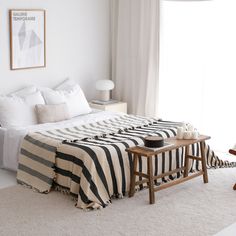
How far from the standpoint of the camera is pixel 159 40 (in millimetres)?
6504

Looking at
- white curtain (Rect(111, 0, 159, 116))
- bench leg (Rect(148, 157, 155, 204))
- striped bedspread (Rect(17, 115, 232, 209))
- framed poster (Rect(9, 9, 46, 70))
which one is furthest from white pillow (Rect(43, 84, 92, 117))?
bench leg (Rect(148, 157, 155, 204))

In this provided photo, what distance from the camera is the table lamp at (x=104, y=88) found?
6.56m

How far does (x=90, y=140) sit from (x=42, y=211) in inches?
33.5

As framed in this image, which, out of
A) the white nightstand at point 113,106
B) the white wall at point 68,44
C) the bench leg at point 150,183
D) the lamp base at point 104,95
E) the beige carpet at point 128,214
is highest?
the white wall at point 68,44

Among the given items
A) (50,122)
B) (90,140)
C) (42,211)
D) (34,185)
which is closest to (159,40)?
(50,122)

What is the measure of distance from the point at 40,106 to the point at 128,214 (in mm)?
1959

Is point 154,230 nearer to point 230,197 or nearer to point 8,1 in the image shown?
point 230,197

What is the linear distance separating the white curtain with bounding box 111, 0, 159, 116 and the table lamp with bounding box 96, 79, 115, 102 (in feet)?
1.14

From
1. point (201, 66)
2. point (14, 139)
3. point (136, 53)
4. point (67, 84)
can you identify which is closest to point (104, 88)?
point (67, 84)

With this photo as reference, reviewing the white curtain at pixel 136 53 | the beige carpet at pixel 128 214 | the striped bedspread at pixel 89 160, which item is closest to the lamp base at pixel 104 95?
the white curtain at pixel 136 53

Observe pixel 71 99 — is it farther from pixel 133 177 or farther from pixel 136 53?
pixel 133 177

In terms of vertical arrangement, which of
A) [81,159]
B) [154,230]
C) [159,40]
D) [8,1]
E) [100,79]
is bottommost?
[154,230]

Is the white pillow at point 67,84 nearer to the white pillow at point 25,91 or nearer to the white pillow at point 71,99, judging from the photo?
the white pillow at point 71,99

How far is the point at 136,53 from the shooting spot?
6.75m
